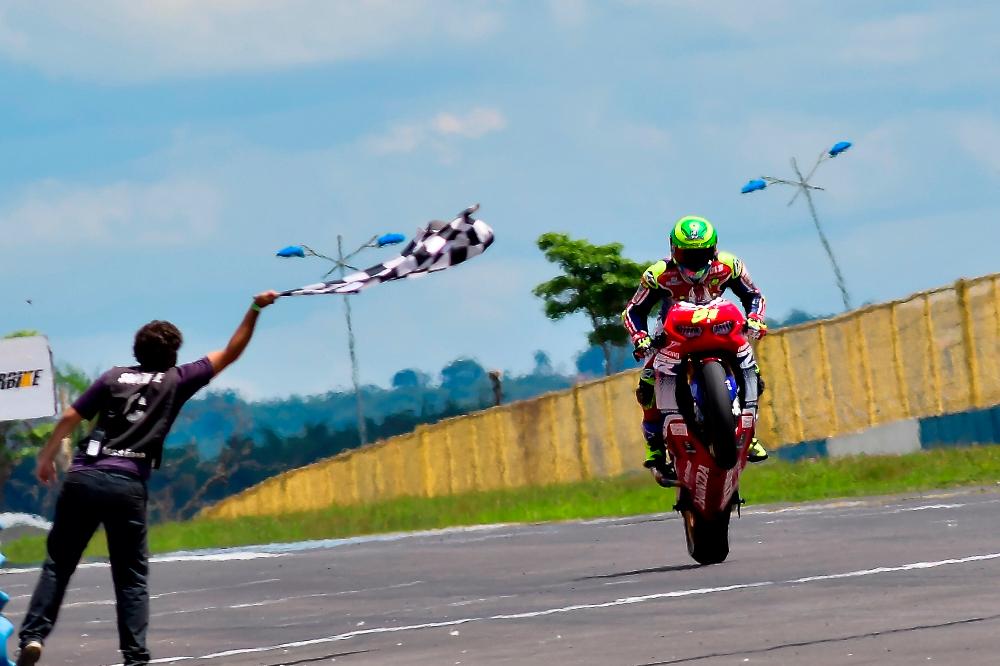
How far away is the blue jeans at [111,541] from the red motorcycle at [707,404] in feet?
15.2

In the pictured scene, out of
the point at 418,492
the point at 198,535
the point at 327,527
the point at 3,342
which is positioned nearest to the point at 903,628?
the point at 327,527

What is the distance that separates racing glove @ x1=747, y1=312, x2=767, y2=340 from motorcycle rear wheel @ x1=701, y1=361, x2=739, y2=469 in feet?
2.32

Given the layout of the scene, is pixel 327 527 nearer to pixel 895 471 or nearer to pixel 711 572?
pixel 895 471

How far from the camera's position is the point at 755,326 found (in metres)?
14.7

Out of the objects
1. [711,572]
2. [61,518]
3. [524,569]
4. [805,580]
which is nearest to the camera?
[61,518]

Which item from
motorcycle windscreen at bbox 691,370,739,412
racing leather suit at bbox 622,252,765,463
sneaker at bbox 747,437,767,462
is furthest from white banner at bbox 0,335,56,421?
motorcycle windscreen at bbox 691,370,739,412

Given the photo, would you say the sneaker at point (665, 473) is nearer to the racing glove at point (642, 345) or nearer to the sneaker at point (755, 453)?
the sneaker at point (755, 453)

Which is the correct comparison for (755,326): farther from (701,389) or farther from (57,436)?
(57,436)

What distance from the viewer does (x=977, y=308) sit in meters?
44.3

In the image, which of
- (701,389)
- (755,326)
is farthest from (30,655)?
(755,326)

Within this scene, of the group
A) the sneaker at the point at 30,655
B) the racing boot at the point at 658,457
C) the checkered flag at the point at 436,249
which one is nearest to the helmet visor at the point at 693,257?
the racing boot at the point at 658,457

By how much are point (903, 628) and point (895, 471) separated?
67.4 ft

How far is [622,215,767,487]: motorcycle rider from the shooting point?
47.1 ft

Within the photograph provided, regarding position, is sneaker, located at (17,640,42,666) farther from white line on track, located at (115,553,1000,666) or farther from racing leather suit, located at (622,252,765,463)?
racing leather suit, located at (622,252,765,463)
